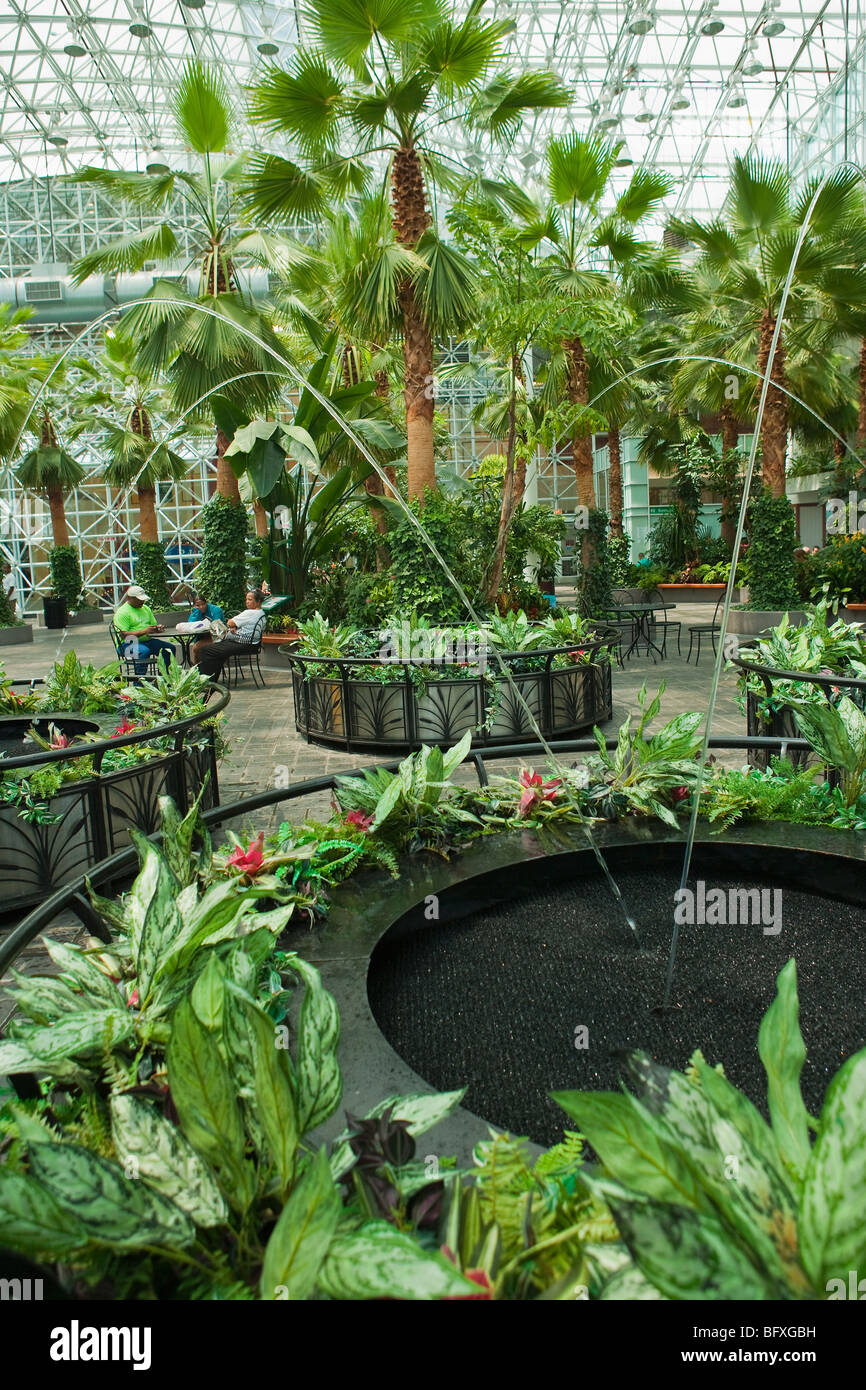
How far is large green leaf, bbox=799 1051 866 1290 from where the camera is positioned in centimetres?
94

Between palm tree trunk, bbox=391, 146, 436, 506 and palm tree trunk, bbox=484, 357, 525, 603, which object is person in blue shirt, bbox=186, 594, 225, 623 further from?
palm tree trunk, bbox=391, 146, 436, 506

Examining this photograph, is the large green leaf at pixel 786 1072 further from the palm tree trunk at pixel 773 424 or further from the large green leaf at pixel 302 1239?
the palm tree trunk at pixel 773 424

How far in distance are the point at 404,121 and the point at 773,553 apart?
27.7 feet

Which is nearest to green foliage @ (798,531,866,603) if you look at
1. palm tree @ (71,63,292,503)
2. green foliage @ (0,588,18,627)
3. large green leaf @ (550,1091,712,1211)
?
palm tree @ (71,63,292,503)

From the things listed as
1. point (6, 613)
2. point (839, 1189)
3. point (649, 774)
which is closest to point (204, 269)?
point (6, 613)

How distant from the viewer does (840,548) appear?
51.5 ft

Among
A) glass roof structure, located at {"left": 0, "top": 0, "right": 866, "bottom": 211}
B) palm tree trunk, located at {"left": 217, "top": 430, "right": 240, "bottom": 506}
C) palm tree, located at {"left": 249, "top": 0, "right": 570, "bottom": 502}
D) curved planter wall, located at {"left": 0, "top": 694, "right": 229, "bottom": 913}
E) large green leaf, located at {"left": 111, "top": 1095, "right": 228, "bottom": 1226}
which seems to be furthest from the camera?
glass roof structure, located at {"left": 0, "top": 0, "right": 866, "bottom": 211}

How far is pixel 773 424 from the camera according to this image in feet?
50.0

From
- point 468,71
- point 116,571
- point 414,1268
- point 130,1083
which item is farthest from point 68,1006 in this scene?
point 116,571

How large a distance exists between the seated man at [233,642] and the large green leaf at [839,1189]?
10250 millimetres

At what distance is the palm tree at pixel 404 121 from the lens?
9.12m

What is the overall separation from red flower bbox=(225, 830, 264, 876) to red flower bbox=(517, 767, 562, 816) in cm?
115
